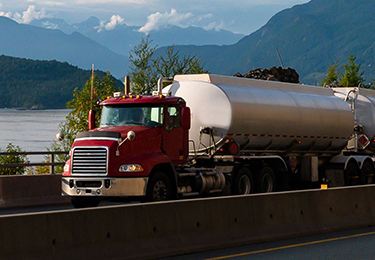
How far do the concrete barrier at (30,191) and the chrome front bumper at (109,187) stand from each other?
355 centimetres

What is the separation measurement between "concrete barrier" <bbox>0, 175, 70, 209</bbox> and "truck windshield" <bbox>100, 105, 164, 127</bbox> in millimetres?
3400

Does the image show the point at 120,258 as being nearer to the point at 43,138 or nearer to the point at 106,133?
the point at 106,133

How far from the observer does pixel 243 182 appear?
Result: 19.5 metres

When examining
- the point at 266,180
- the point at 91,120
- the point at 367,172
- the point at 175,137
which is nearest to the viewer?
the point at 175,137

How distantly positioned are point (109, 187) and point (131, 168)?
2.14ft

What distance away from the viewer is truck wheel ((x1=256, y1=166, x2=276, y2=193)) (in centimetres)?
1986

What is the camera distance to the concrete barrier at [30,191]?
17719 millimetres

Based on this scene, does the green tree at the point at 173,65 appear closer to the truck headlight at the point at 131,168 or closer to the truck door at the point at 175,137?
the truck door at the point at 175,137

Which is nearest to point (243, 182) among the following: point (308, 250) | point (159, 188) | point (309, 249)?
point (159, 188)

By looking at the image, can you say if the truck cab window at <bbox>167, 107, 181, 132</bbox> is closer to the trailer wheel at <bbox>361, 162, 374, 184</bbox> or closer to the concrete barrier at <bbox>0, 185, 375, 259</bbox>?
the concrete barrier at <bbox>0, 185, 375, 259</bbox>

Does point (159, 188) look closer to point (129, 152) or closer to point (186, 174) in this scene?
point (129, 152)

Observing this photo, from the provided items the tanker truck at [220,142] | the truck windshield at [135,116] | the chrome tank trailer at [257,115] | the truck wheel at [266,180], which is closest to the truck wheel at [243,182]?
the tanker truck at [220,142]

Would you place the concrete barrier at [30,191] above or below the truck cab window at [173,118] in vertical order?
below

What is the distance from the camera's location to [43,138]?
467 feet
